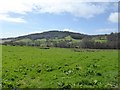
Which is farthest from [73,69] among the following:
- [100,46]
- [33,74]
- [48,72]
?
[100,46]

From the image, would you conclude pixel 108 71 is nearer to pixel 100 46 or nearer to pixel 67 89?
pixel 67 89

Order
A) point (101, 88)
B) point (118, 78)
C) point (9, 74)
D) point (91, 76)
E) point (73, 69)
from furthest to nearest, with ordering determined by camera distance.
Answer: point (73, 69)
point (9, 74)
point (91, 76)
point (118, 78)
point (101, 88)

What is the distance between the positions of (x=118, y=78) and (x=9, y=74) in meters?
11.3

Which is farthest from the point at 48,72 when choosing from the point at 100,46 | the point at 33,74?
the point at 100,46

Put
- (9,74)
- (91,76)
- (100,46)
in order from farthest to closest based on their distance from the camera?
(100,46) < (9,74) < (91,76)

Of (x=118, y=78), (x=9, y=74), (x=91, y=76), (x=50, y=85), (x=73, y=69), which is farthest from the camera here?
(x=73, y=69)

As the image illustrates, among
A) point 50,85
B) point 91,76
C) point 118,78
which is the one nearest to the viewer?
point 50,85

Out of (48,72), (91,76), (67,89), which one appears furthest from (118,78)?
(48,72)

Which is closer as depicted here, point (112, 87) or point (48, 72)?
point (112, 87)

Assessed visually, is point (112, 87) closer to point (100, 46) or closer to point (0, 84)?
point (0, 84)

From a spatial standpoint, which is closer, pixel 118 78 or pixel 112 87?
pixel 112 87

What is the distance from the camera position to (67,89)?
2072 centimetres

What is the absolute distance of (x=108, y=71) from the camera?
2759 cm

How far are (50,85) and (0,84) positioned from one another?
431 centimetres
